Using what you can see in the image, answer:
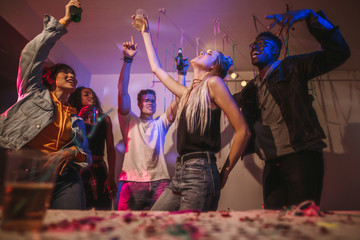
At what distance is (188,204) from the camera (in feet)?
4.05

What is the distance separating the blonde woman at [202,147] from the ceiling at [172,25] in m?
1.68

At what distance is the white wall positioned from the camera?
11.6ft

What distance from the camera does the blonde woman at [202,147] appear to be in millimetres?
1270

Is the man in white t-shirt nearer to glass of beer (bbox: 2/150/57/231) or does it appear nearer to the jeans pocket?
the jeans pocket

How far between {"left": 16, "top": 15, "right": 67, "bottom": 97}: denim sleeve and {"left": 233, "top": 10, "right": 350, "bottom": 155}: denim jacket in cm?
157

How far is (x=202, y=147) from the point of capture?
1403mm

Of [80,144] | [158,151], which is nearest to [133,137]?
[158,151]

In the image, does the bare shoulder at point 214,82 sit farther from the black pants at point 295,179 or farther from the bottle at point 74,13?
the bottle at point 74,13

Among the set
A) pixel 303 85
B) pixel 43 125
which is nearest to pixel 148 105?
pixel 43 125

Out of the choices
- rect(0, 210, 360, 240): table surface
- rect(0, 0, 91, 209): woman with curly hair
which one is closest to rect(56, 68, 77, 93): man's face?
rect(0, 0, 91, 209): woman with curly hair

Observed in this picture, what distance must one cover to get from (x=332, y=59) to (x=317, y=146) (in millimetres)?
585

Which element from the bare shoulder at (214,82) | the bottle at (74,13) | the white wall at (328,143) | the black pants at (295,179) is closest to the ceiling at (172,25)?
the white wall at (328,143)

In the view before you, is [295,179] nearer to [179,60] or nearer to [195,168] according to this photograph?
[195,168]

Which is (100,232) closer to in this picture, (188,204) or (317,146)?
(188,204)
